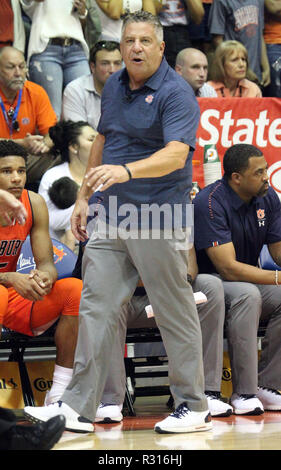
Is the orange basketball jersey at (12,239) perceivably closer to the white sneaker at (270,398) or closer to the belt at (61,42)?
the white sneaker at (270,398)

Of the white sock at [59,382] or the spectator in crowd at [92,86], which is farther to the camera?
the spectator in crowd at [92,86]

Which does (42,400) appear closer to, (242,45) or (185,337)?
(185,337)

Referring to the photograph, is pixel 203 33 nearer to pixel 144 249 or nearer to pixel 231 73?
pixel 231 73

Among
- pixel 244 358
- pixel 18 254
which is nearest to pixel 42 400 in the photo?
pixel 18 254

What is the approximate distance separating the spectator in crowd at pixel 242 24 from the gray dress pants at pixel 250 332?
405 cm

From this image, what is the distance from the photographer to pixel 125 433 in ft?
13.9

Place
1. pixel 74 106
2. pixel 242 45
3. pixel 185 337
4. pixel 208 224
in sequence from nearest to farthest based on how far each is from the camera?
pixel 185 337
pixel 208 224
pixel 74 106
pixel 242 45

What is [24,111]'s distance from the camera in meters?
7.19

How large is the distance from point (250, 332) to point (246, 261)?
2.01 feet

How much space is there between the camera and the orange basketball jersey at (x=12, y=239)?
505 cm

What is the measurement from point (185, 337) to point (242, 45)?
4.78 metres

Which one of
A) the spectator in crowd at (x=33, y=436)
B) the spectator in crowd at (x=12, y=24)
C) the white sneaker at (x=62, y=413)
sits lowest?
the white sneaker at (x=62, y=413)

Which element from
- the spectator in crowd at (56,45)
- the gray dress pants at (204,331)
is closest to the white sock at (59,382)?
the gray dress pants at (204,331)

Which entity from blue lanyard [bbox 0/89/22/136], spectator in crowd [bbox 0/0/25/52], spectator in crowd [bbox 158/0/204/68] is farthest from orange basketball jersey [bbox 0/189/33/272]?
spectator in crowd [bbox 158/0/204/68]
